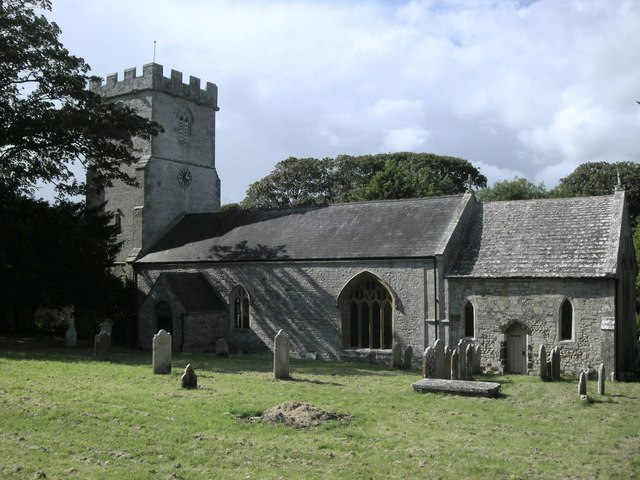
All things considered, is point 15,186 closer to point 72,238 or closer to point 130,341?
point 72,238

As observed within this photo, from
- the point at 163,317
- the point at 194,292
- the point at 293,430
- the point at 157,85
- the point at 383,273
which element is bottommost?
the point at 293,430

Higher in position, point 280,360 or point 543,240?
point 543,240

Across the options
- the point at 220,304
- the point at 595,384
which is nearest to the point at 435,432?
the point at 595,384

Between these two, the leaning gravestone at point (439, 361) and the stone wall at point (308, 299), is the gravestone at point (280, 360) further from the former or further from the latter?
the stone wall at point (308, 299)

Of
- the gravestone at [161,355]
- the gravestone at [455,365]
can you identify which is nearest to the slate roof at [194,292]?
the gravestone at [161,355]

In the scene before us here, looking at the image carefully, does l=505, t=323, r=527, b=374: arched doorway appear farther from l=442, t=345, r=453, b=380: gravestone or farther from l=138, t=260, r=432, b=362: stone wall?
l=442, t=345, r=453, b=380: gravestone

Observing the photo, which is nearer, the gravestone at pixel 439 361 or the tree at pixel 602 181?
the gravestone at pixel 439 361

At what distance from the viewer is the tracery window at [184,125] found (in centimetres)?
3609

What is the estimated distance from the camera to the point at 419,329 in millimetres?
25000

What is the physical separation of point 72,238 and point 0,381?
1112cm

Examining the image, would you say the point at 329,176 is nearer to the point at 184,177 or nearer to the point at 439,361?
the point at 184,177

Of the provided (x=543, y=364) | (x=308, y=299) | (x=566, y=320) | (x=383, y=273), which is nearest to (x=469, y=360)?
(x=543, y=364)

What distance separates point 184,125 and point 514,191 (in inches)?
1298

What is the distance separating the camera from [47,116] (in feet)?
83.0
